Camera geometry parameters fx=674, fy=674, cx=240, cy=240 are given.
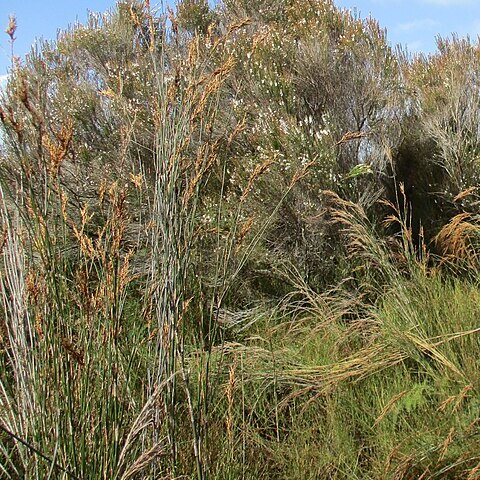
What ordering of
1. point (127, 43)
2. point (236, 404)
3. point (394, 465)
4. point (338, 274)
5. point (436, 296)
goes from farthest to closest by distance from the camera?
1. point (127, 43)
2. point (338, 274)
3. point (436, 296)
4. point (236, 404)
5. point (394, 465)

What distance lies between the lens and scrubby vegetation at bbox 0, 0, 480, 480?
1949mm

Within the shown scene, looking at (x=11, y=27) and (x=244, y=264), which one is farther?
(x=244, y=264)

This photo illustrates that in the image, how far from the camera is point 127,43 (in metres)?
7.00

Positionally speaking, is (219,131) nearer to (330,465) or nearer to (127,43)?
(127,43)

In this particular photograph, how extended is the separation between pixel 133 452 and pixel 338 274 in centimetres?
320

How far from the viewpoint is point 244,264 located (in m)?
3.68

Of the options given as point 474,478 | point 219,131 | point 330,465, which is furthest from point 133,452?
point 219,131

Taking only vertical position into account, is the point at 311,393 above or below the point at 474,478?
above

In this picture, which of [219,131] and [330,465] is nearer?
[330,465]

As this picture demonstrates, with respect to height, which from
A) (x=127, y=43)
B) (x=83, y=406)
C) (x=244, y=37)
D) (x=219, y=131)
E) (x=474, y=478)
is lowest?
(x=474, y=478)

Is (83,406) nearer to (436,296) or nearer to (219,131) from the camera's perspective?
(436,296)

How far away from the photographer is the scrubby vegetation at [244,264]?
1949mm

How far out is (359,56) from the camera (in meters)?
5.62

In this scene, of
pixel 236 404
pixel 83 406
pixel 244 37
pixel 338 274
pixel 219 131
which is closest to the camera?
pixel 83 406
